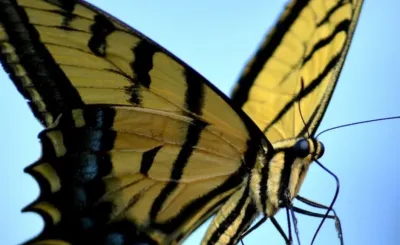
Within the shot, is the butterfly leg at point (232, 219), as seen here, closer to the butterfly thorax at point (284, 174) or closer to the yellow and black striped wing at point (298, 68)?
the butterfly thorax at point (284, 174)

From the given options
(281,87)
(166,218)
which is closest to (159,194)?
(166,218)

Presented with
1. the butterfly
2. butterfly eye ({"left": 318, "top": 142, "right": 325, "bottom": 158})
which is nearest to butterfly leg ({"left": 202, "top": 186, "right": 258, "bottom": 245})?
the butterfly

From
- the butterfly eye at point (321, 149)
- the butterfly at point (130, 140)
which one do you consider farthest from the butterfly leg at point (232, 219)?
the butterfly eye at point (321, 149)

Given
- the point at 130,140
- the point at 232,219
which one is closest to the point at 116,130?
the point at 130,140

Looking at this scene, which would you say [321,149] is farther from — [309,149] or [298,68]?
[298,68]

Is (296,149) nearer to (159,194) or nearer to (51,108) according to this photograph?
(159,194)

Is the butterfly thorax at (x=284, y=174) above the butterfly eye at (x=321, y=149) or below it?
below
